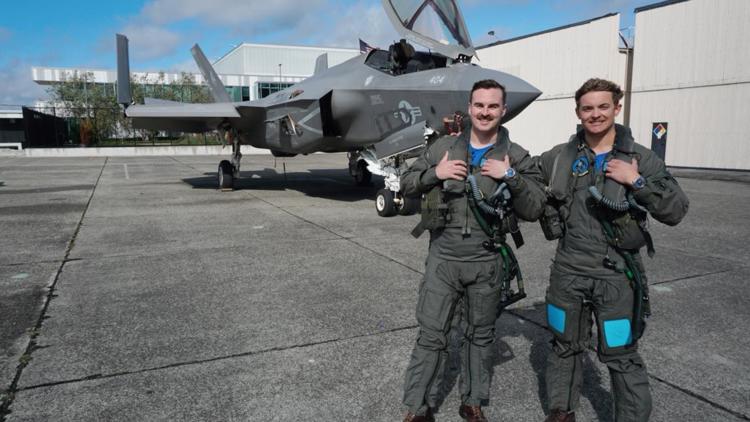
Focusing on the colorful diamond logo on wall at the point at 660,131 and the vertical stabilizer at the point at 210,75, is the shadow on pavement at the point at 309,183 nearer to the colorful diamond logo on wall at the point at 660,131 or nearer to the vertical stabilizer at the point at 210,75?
the vertical stabilizer at the point at 210,75

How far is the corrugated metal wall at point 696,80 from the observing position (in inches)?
796

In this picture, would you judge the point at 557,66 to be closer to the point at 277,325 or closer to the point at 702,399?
the point at 277,325

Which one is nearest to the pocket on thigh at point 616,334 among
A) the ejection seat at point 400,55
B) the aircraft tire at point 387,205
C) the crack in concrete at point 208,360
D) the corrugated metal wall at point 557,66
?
the crack in concrete at point 208,360

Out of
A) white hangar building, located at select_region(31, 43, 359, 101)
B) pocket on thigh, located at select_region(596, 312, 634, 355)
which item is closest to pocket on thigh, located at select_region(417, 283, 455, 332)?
pocket on thigh, located at select_region(596, 312, 634, 355)

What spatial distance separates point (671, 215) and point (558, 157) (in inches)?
24.3

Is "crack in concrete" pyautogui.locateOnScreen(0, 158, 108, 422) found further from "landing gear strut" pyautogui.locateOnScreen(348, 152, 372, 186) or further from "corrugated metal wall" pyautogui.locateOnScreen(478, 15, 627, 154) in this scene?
"corrugated metal wall" pyautogui.locateOnScreen(478, 15, 627, 154)

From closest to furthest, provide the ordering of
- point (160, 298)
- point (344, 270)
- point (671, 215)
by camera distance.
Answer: point (671, 215) < point (160, 298) < point (344, 270)

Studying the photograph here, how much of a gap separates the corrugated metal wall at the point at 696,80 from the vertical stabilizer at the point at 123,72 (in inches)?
857

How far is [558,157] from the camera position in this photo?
272 cm

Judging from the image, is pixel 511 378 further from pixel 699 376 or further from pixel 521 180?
pixel 521 180

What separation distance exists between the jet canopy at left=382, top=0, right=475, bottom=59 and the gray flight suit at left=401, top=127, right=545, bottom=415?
16.5 feet

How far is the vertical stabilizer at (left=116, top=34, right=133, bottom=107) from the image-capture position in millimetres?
13258

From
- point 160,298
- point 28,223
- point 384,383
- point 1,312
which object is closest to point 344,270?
point 160,298

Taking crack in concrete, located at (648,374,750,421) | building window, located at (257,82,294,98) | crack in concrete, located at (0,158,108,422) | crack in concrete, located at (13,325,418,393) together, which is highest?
building window, located at (257,82,294,98)
